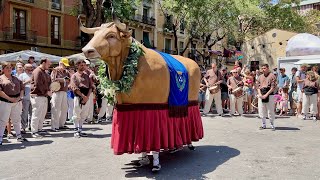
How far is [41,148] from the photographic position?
8352 millimetres

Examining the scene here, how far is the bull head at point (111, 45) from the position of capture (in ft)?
19.1

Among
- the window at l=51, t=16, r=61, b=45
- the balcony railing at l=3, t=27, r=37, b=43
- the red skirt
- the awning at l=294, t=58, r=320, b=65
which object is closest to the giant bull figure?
the red skirt

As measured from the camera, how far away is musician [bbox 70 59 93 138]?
31.3ft

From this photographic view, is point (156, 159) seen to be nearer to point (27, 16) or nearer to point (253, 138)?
point (253, 138)

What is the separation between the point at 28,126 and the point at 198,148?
19.7 ft

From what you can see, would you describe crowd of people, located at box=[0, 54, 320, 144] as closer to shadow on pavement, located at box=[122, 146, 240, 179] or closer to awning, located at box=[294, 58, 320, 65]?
awning, located at box=[294, 58, 320, 65]

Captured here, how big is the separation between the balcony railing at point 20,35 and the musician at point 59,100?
2229cm

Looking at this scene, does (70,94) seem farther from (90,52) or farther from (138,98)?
(90,52)

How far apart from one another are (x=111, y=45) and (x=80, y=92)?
12.6ft

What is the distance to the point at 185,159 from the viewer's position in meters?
7.17

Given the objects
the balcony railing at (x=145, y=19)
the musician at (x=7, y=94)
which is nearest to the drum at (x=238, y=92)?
the musician at (x=7, y=94)

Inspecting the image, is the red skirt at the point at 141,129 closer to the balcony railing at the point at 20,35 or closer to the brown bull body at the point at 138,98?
the brown bull body at the point at 138,98

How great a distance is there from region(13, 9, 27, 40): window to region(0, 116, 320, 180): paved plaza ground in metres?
24.9

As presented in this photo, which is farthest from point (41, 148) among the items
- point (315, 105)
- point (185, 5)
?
point (185, 5)
